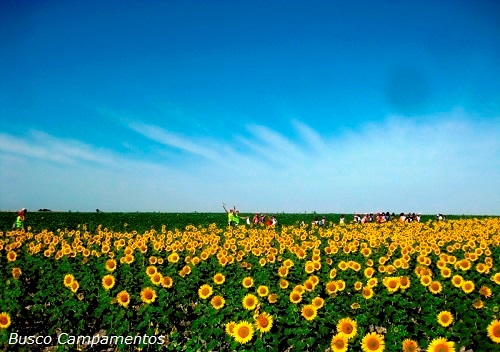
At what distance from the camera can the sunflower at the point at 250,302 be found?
652 centimetres

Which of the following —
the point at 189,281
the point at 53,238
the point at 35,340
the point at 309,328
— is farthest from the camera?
the point at 53,238

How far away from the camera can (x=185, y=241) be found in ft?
50.8

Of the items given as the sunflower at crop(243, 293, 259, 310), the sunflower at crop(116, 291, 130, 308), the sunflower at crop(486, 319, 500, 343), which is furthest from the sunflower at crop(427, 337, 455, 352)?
the sunflower at crop(116, 291, 130, 308)

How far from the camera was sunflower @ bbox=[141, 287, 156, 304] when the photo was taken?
7.00 metres

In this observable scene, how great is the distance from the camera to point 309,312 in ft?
19.7

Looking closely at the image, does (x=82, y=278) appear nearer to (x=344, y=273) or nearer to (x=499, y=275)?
(x=344, y=273)

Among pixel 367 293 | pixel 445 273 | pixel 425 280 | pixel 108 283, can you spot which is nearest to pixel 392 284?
pixel 367 293

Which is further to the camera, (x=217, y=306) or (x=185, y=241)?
(x=185, y=241)

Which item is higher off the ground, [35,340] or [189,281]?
[189,281]

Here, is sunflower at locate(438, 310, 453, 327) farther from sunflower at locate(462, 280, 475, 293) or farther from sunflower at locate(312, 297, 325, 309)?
sunflower at locate(312, 297, 325, 309)

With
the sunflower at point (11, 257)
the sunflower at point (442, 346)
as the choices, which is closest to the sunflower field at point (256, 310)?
the sunflower at point (442, 346)

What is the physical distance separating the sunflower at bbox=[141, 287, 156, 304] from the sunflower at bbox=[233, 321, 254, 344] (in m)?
2.05

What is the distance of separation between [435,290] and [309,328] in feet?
10.6

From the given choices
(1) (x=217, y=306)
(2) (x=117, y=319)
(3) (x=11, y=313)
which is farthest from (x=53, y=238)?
(1) (x=217, y=306)
